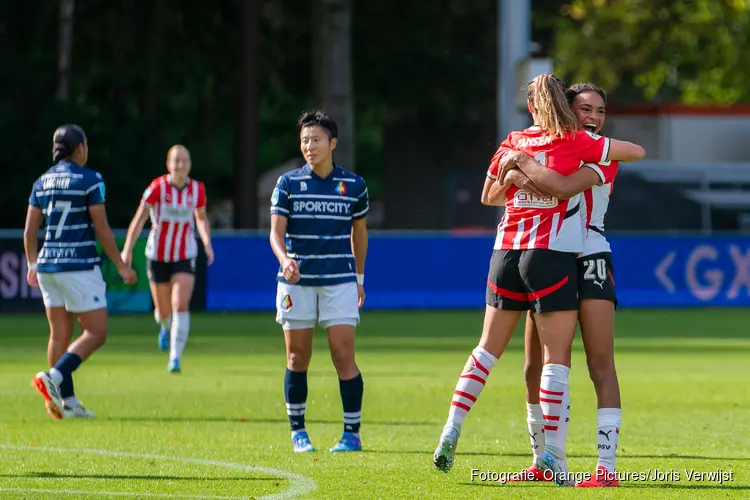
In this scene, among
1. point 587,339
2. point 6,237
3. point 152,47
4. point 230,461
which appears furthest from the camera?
point 152,47

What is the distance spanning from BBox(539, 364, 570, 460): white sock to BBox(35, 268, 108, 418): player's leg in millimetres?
4361

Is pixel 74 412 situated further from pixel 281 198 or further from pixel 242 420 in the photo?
pixel 281 198

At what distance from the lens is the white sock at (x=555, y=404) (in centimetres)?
798

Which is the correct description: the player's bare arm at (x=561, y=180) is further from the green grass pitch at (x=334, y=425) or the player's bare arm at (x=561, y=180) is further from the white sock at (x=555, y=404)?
the green grass pitch at (x=334, y=425)

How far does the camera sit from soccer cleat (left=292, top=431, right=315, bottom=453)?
9422 mm

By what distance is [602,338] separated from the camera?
7.98 metres

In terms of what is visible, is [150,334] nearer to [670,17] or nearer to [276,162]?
[670,17]

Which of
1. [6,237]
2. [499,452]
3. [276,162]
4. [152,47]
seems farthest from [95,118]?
[276,162]

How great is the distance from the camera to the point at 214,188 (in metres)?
38.7

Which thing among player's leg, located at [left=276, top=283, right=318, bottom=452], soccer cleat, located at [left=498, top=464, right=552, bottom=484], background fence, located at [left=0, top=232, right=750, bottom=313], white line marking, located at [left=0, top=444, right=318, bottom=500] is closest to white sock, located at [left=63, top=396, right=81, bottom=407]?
white line marking, located at [left=0, top=444, right=318, bottom=500]

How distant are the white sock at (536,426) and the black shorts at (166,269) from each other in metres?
7.50

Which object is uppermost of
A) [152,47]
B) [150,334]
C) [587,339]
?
[152,47]

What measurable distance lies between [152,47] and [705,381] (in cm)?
2560

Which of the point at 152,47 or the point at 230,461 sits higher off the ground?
the point at 152,47
